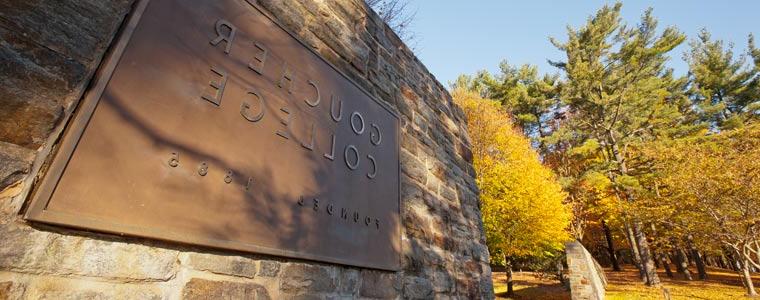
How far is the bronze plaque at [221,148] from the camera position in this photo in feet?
3.47

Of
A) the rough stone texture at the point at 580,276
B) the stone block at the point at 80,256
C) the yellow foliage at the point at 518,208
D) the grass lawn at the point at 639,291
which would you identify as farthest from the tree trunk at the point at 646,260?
the stone block at the point at 80,256

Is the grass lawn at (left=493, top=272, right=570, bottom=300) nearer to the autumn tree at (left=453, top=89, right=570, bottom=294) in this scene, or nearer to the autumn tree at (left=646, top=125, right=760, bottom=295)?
the autumn tree at (left=453, top=89, right=570, bottom=294)

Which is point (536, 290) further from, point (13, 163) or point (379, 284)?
point (13, 163)

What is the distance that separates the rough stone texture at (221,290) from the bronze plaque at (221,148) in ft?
0.46

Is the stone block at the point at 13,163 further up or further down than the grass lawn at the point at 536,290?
further up

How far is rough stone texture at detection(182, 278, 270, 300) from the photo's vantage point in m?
1.24

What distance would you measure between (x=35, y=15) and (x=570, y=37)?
80.3 ft

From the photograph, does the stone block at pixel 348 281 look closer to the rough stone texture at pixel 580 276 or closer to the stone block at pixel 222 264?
the stone block at pixel 222 264

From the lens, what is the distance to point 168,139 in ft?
4.04

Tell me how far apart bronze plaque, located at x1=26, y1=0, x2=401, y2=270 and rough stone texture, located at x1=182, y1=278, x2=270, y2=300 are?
140 millimetres

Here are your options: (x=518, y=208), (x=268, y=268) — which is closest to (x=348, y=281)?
(x=268, y=268)

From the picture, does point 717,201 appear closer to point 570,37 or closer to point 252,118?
point 570,37

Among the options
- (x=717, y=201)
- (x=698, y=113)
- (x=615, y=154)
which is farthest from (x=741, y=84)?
(x=717, y=201)

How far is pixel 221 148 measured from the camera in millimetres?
1399
